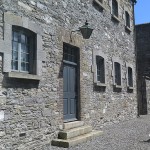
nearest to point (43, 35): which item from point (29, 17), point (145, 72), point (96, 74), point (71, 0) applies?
point (29, 17)

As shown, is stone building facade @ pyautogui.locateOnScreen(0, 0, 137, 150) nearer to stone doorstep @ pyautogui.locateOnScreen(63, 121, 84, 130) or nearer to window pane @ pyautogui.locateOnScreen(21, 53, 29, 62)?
window pane @ pyautogui.locateOnScreen(21, 53, 29, 62)

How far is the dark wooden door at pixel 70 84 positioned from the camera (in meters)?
9.11

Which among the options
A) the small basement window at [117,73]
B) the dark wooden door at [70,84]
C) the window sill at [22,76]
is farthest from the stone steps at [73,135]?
the small basement window at [117,73]

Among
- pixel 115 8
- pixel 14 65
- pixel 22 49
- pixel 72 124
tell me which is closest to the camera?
pixel 14 65

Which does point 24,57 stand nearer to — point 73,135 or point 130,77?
point 73,135

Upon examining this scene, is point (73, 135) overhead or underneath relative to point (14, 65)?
underneath

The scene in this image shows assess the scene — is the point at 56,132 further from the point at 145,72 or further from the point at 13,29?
the point at 145,72

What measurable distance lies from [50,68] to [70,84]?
4.80 feet

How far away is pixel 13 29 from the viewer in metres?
7.02

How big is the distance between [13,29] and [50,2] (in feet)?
6.09

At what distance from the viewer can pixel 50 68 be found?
8.14 meters

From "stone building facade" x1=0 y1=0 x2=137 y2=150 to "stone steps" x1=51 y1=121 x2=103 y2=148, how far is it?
0.22m

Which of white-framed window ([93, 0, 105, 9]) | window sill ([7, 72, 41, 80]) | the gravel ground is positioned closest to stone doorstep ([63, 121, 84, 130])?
the gravel ground

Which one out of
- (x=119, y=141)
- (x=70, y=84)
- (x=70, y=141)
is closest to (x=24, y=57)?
(x=70, y=84)
